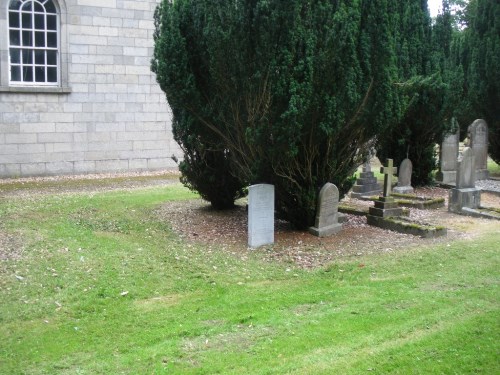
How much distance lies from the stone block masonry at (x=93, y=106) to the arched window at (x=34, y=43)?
0.31 m

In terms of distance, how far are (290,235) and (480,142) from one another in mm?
10681

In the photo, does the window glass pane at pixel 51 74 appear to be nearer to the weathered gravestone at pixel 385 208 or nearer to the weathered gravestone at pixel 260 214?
the weathered gravestone at pixel 260 214

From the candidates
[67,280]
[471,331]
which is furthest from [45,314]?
[471,331]

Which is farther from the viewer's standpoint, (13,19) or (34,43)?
(34,43)

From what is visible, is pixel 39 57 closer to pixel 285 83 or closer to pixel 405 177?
pixel 285 83

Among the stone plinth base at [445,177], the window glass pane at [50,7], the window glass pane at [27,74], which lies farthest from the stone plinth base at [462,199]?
the window glass pane at [50,7]

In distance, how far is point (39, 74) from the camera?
1698cm

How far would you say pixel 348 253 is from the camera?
9711 millimetres

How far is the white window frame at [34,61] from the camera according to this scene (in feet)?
53.1

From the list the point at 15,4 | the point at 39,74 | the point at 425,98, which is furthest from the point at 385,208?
the point at 15,4

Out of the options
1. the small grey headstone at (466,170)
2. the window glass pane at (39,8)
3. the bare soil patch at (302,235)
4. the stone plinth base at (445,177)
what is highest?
the window glass pane at (39,8)

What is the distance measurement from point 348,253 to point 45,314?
4.65 metres

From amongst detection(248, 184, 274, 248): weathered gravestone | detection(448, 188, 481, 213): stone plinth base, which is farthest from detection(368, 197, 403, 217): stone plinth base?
detection(248, 184, 274, 248): weathered gravestone

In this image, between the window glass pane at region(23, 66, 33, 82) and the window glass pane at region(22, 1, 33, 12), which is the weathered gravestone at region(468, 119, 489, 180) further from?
the window glass pane at region(22, 1, 33, 12)
